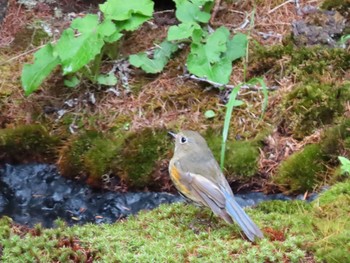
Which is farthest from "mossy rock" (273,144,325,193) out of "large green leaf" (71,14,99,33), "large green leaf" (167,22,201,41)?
"large green leaf" (71,14,99,33)

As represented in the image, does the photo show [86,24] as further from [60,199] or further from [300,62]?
[300,62]

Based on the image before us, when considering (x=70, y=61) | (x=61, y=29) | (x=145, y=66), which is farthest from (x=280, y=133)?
(x=61, y=29)

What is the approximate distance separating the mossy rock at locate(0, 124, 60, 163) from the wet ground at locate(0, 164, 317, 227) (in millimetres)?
106

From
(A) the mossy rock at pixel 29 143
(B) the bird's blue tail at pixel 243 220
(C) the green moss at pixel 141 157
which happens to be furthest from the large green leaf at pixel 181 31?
(B) the bird's blue tail at pixel 243 220

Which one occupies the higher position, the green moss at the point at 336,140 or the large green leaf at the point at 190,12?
the large green leaf at the point at 190,12

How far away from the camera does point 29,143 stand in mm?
7016

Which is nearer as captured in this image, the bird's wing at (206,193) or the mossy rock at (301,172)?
the bird's wing at (206,193)

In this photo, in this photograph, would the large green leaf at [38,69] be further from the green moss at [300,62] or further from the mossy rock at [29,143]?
the green moss at [300,62]

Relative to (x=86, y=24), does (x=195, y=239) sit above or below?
below

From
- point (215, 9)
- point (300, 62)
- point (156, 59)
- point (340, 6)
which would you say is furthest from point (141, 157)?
point (340, 6)

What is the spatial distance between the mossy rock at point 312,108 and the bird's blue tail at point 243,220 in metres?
1.54

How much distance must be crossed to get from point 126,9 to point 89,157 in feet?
4.88

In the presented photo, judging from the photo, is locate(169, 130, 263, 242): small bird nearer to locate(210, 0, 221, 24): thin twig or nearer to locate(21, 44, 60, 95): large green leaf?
locate(21, 44, 60, 95): large green leaf

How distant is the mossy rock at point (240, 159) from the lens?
6.70 metres
